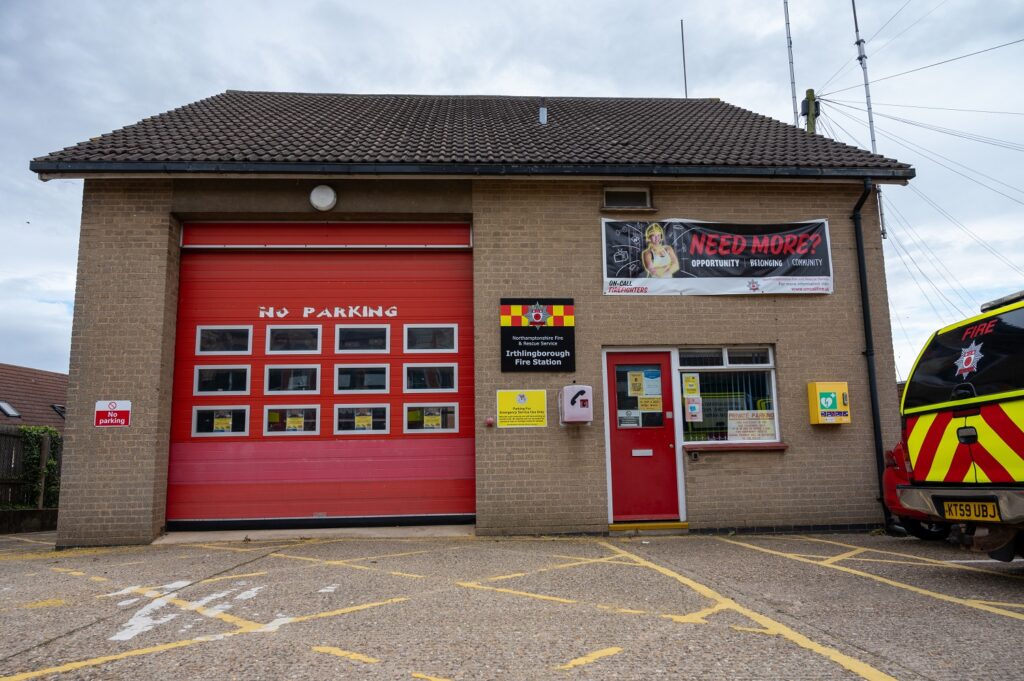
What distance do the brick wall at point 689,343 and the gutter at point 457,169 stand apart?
14.5 inches

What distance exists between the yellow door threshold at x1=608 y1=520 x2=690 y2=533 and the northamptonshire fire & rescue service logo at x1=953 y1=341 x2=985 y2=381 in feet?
12.7

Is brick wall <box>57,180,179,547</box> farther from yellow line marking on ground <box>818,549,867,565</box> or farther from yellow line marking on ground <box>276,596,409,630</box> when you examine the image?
yellow line marking on ground <box>818,549,867,565</box>

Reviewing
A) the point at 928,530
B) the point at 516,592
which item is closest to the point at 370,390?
the point at 516,592

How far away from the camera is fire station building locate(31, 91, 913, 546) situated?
8430mm

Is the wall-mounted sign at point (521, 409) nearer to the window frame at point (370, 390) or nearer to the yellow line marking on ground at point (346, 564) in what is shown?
the window frame at point (370, 390)

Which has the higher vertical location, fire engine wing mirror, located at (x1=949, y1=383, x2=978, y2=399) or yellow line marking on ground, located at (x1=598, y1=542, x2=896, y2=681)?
fire engine wing mirror, located at (x1=949, y1=383, x2=978, y2=399)

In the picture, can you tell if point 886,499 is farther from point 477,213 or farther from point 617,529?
point 477,213

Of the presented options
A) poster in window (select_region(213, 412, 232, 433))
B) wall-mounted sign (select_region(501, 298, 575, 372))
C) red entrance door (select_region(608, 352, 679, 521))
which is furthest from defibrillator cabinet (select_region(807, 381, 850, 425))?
poster in window (select_region(213, 412, 232, 433))

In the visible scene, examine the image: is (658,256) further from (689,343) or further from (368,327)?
(368,327)

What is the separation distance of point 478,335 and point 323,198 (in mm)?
2820

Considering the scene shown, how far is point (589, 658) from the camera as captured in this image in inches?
146

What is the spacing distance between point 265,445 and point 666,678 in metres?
6.72

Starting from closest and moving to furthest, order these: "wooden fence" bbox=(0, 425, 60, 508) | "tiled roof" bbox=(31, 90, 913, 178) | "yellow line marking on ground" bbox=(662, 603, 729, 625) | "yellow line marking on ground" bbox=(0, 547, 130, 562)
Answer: "yellow line marking on ground" bbox=(662, 603, 729, 625)
"yellow line marking on ground" bbox=(0, 547, 130, 562)
"tiled roof" bbox=(31, 90, 913, 178)
"wooden fence" bbox=(0, 425, 60, 508)

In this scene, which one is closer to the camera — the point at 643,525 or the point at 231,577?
the point at 231,577
